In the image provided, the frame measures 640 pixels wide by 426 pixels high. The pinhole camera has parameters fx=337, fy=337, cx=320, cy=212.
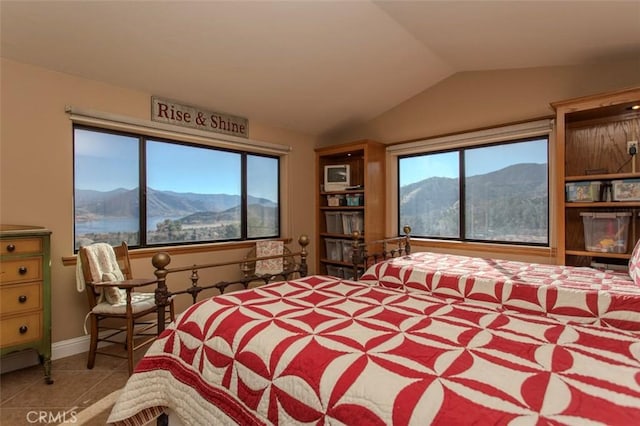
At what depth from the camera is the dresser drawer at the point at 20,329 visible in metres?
2.11

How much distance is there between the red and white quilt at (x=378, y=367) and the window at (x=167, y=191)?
1996mm

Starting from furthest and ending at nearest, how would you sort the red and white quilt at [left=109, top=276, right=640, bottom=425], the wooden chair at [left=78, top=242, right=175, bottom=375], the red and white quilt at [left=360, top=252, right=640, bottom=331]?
1. the wooden chair at [left=78, top=242, right=175, bottom=375]
2. the red and white quilt at [left=360, top=252, right=640, bottom=331]
3. the red and white quilt at [left=109, top=276, right=640, bottom=425]

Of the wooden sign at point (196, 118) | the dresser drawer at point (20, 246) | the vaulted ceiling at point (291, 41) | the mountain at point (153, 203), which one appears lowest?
the dresser drawer at point (20, 246)

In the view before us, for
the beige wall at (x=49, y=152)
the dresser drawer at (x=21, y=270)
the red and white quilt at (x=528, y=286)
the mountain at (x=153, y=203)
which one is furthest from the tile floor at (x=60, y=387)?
the red and white quilt at (x=528, y=286)

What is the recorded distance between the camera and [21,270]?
7.13 feet

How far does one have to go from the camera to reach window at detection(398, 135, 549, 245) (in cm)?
326

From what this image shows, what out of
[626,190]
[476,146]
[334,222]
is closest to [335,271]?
[334,222]

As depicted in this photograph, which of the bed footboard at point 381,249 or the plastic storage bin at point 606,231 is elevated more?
the plastic storage bin at point 606,231

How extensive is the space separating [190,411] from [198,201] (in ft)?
8.72

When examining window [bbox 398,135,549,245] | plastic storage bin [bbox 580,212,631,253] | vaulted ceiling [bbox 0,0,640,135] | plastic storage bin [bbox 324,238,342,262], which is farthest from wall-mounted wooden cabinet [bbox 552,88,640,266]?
plastic storage bin [bbox 324,238,342,262]

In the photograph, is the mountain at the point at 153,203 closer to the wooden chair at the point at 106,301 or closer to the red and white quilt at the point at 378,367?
the wooden chair at the point at 106,301

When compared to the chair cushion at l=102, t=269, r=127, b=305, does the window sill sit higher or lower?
higher

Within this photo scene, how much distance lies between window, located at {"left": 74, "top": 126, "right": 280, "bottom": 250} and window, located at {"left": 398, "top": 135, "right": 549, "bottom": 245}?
1.75m

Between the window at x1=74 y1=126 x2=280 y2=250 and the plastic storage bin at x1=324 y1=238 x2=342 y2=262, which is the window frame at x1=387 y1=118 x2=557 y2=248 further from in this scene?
the window at x1=74 y1=126 x2=280 y2=250
